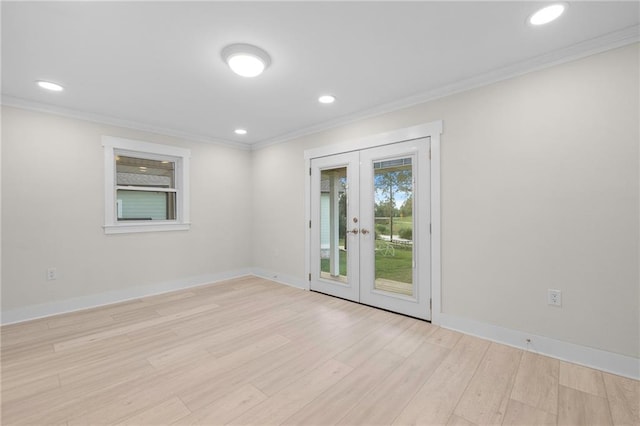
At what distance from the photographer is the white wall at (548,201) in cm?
209

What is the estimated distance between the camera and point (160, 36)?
206 centimetres

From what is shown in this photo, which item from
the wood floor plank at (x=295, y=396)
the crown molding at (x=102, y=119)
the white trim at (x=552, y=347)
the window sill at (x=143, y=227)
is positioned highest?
the crown molding at (x=102, y=119)

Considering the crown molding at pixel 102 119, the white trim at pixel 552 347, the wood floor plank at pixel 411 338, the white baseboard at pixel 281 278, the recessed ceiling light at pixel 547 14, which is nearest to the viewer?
the recessed ceiling light at pixel 547 14

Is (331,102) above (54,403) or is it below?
above

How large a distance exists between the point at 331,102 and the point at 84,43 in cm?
228

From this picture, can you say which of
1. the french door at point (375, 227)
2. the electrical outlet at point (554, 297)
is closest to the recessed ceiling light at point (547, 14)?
the french door at point (375, 227)

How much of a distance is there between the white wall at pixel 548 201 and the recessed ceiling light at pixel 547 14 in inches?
24.4

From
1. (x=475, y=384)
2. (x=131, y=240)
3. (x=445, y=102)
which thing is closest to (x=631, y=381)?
(x=475, y=384)

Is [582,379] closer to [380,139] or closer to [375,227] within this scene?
[375,227]

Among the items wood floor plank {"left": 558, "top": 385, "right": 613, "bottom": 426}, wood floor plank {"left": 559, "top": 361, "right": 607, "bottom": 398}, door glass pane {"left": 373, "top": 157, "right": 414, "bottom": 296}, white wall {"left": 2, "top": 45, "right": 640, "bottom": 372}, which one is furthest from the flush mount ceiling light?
wood floor plank {"left": 559, "top": 361, "right": 607, "bottom": 398}

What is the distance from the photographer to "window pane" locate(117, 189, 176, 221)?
13.3ft

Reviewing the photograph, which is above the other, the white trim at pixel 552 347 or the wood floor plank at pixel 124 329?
the white trim at pixel 552 347

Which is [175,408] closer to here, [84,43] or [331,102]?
[84,43]

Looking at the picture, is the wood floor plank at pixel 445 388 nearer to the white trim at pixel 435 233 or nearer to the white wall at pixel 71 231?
the white trim at pixel 435 233
